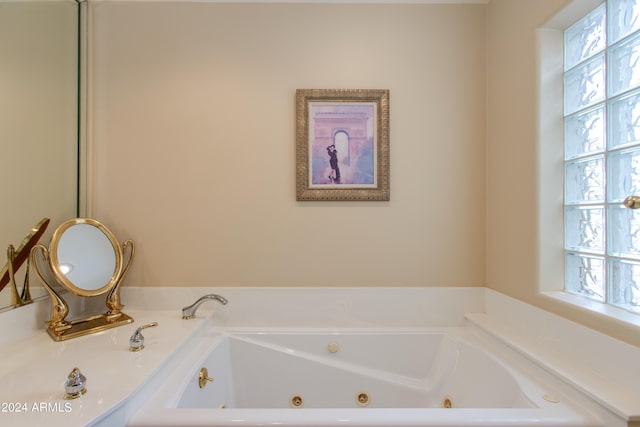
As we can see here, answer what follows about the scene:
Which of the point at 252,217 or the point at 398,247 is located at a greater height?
the point at 252,217

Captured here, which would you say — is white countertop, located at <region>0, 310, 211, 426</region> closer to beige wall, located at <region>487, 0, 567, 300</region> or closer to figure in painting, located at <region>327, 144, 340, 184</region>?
figure in painting, located at <region>327, 144, 340, 184</region>

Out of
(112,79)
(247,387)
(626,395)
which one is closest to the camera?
(626,395)

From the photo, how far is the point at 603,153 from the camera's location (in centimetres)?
111

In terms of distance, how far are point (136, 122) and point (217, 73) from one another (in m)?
0.52

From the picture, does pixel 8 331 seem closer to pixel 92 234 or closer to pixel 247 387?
pixel 92 234

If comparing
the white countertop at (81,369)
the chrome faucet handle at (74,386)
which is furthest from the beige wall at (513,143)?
the chrome faucet handle at (74,386)

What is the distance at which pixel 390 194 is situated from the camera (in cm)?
168

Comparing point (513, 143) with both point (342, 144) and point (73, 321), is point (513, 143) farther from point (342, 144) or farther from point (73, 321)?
point (73, 321)

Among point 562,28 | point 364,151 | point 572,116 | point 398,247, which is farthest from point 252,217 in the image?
point 562,28

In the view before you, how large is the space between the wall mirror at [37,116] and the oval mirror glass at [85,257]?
112 mm

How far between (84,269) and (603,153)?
2.29 metres

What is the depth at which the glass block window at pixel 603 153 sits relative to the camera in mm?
1036

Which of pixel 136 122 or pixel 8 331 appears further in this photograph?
pixel 136 122

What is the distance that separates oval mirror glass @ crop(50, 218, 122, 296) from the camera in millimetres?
1428
